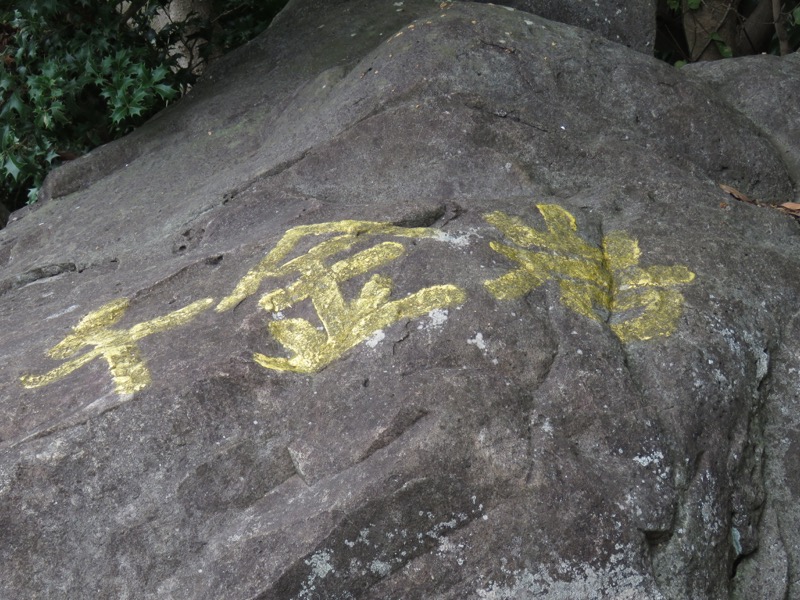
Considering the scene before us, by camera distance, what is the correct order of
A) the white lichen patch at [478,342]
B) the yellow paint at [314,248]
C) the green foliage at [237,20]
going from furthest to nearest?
the green foliage at [237,20] → the yellow paint at [314,248] → the white lichen patch at [478,342]

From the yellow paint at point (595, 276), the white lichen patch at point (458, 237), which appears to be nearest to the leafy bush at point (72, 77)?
the white lichen patch at point (458, 237)

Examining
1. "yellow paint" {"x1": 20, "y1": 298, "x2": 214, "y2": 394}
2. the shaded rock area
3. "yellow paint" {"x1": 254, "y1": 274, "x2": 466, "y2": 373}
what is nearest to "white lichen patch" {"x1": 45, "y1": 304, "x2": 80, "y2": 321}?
the shaded rock area

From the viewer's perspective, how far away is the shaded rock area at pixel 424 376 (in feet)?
6.57

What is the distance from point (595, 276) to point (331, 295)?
27.6 inches

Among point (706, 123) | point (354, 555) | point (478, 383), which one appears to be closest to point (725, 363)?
point (478, 383)

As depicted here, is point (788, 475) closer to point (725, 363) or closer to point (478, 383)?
point (725, 363)

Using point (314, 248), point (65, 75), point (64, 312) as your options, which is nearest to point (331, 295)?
point (314, 248)

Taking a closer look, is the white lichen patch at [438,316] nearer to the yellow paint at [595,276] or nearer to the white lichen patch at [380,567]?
the yellow paint at [595,276]

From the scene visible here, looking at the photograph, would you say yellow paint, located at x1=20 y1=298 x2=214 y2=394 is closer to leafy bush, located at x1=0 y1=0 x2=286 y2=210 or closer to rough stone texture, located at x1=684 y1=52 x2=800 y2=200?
leafy bush, located at x1=0 y1=0 x2=286 y2=210

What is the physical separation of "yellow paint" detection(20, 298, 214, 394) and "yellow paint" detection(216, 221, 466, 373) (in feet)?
0.49

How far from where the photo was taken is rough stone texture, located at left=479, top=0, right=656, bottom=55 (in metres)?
4.27

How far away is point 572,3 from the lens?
4281 millimetres

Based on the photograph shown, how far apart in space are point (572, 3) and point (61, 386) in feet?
9.61

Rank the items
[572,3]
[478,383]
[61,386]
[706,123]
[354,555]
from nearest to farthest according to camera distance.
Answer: [354,555], [478,383], [61,386], [706,123], [572,3]
